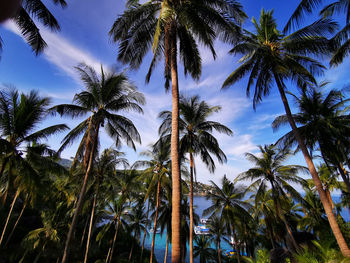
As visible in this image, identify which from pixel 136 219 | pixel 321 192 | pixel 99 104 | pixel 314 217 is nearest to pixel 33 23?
pixel 99 104

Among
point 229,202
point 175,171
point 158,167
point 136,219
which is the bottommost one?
point 175,171

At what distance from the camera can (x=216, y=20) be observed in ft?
24.7

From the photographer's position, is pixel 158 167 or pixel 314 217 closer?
pixel 158 167

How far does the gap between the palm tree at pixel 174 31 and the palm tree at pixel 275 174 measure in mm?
12701

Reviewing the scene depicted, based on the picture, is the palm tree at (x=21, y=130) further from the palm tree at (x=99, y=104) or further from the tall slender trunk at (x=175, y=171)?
the tall slender trunk at (x=175, y=171)

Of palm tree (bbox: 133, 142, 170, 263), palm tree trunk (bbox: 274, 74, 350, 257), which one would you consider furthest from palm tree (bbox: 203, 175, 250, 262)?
palm tree trunk (bbox: 274, 74, 350, 257)

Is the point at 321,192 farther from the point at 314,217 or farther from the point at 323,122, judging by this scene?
the point at 314,217

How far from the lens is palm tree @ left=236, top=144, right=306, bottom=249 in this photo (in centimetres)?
1582

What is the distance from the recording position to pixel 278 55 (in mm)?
10891

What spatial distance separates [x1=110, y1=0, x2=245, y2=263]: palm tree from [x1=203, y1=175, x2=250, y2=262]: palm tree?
48.6 feet

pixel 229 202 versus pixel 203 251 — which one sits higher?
pixel 229 202

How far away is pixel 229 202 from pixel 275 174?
5.77m

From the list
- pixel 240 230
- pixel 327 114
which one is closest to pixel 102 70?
pixel 327 114

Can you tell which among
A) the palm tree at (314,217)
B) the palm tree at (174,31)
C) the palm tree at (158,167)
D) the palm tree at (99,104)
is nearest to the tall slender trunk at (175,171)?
the palm tree at (174,31)
